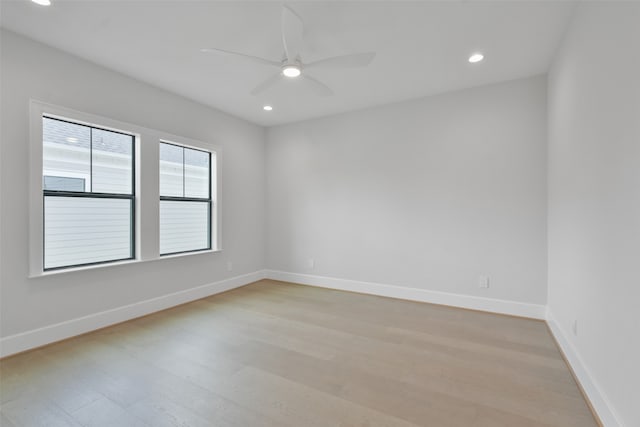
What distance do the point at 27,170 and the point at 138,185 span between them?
0.97 meters

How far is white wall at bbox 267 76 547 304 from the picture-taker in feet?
11.1

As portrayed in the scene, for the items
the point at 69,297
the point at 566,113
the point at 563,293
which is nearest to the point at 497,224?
the point at 563,293

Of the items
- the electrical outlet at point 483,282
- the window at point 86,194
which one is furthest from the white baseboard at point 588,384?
the window at point 86,194

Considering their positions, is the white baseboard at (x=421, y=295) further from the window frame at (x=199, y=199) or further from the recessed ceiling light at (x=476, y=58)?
the recessed ceiling light at (x=476, y=58)

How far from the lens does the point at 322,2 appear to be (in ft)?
6.96

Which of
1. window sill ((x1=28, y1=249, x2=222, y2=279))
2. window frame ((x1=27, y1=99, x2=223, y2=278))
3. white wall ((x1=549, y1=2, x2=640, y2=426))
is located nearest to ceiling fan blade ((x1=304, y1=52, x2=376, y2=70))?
white wall ((x1=549, y1=2, x2=640, y2=426))

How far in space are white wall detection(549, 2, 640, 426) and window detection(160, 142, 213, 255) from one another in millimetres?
4300

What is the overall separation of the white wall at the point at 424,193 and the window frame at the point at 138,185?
119 cm

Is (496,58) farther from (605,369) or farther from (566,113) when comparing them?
(605,369)

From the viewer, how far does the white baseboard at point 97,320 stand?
2506mm

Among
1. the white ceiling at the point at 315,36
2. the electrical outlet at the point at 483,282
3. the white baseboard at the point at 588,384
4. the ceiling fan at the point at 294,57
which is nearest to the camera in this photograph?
the white baseboard at the point at 588,384

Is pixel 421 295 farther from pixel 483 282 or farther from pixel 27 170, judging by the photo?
pixel 27 170

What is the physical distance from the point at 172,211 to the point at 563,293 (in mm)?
4517

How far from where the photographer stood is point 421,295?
3.97 metres
